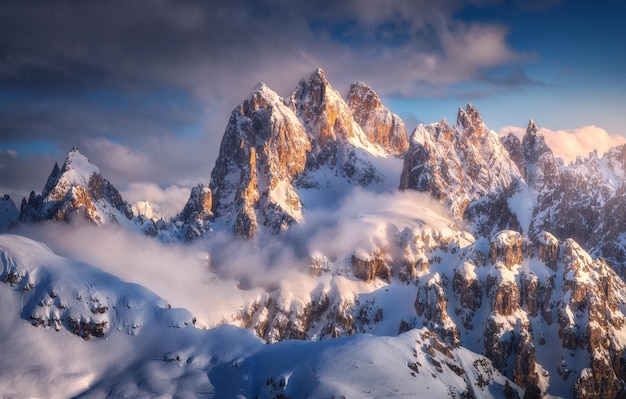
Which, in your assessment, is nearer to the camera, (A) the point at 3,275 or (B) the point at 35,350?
(B) the point at 35,350

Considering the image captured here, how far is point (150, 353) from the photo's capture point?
167875 mm

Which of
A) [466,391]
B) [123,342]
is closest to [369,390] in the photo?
[466,391]

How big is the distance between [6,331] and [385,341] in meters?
117

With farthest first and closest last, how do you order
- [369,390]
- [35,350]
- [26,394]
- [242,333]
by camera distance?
[242,333], [35,350], [26,394], [369,390]

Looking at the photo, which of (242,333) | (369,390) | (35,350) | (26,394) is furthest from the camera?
(242,333)

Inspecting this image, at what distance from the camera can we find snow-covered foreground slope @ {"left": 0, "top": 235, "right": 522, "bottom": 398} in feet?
479

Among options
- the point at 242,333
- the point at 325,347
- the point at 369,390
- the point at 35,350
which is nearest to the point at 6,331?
the point at 35,350

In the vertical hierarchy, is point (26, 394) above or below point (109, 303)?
below

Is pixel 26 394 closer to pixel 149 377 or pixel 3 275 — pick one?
pixel 149 377

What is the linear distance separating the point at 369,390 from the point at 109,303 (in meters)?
94.6

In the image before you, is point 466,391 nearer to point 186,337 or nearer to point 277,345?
point 277,345

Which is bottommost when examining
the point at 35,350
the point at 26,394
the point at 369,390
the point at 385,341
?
the point at 26,394

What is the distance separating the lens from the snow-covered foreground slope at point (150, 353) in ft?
479

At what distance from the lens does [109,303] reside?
7195 inches
